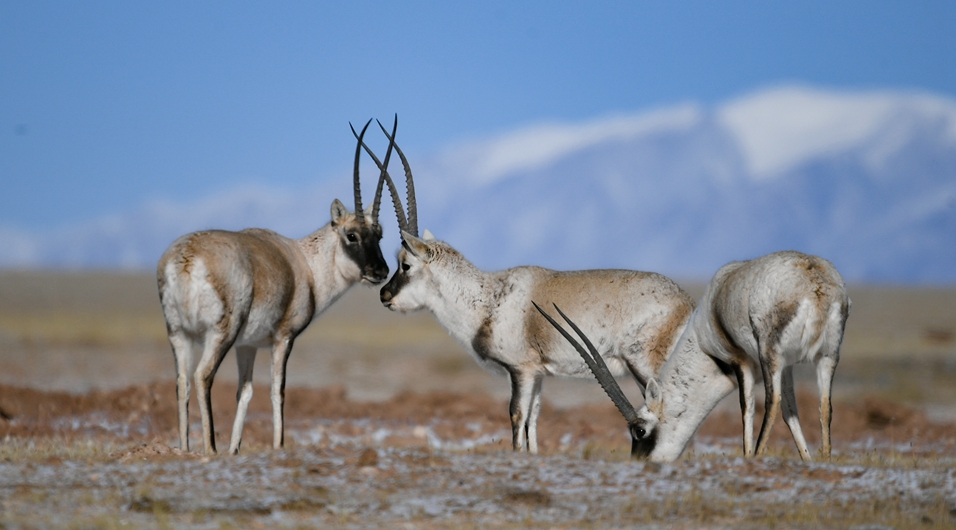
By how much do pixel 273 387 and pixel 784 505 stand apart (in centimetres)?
594

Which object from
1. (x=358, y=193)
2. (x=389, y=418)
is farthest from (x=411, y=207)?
(x=389, y=418)

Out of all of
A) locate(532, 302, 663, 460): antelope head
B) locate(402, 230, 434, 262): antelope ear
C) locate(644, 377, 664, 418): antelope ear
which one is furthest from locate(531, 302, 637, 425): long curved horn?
locate(402, 230, 434, 262): antelope ear

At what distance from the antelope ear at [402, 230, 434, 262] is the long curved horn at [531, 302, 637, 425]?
2.11 metres

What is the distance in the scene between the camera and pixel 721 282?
37.4ft

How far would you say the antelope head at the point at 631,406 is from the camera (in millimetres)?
11133

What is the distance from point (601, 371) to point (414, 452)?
2389 millimetres

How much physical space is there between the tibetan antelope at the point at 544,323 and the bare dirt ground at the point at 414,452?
0.89 meters

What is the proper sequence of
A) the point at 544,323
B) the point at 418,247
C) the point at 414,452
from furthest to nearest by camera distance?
the point at 418,247
the point at 544,323
the point at 414,452

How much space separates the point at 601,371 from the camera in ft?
37.0

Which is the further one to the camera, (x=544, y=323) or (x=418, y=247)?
(x=418, y=247)

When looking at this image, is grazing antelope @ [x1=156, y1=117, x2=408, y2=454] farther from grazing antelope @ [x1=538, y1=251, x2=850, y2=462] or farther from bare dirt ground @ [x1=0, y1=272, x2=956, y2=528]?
grazing antelope @ [x1=538, y1=251, x2=850, y2=462]

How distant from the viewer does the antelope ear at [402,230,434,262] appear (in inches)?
509

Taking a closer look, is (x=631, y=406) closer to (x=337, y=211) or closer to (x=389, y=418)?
(x=337, y=211)

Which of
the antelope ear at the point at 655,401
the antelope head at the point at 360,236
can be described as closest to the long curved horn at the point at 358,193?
the antelope head at the point at 360,236
